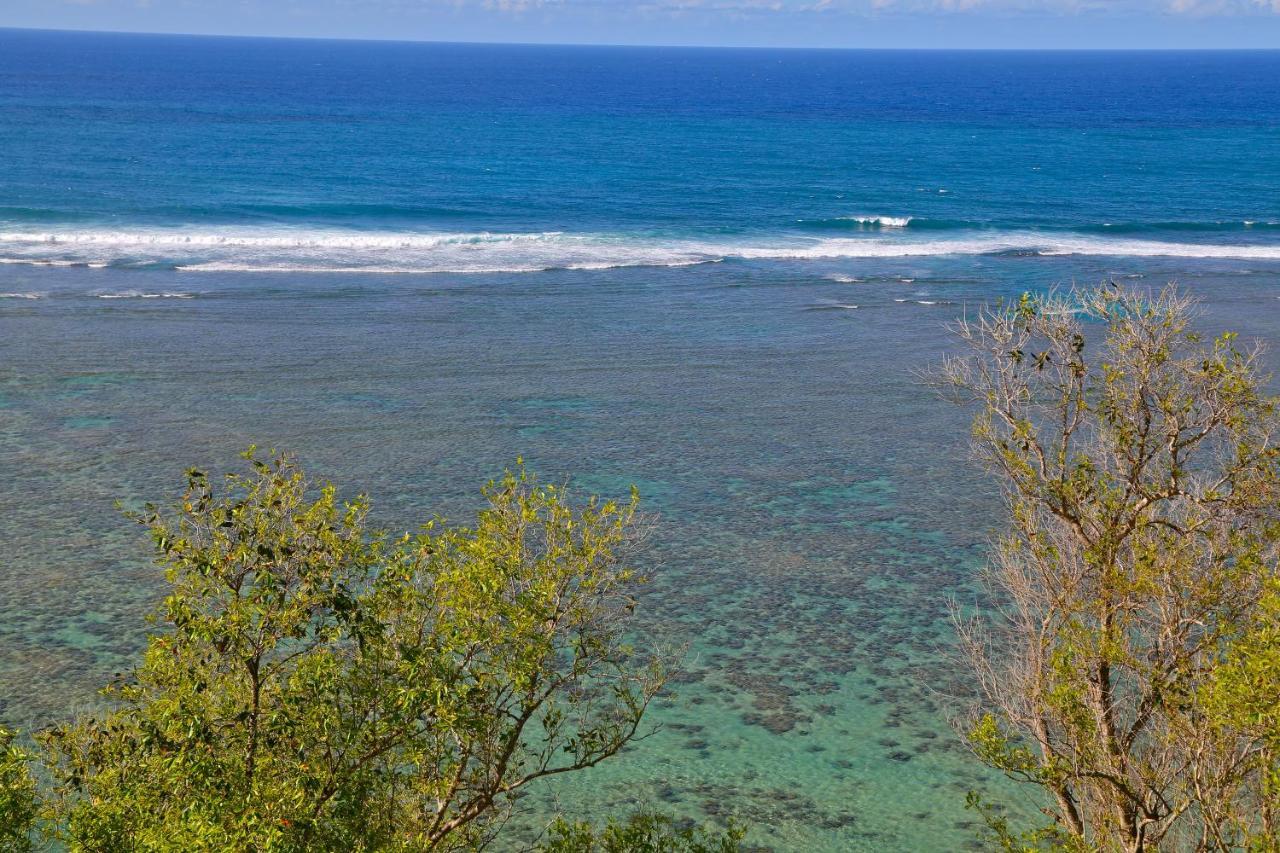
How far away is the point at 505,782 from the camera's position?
14.3 metres

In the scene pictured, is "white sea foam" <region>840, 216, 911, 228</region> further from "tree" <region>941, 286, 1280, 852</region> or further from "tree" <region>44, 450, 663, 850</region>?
"tree" <region>44, 450, 663, 850</region>

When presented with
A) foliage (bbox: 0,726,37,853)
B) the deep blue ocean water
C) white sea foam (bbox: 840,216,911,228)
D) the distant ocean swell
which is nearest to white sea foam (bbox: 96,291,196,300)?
the deep blue ocean water

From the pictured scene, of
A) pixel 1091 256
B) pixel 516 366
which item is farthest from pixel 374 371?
pixel 1091 256

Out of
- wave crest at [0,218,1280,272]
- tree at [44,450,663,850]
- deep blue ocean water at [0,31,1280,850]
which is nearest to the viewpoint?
tree at [44,450,663,850]

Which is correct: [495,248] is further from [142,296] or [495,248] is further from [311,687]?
[311,687]

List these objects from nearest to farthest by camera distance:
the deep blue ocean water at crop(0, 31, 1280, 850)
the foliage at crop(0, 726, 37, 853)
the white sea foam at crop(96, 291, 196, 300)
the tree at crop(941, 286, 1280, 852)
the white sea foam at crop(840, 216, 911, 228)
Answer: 1. the foliage at crop(0, 726, 37, 853)
2. the tree at crop(941, 286, 1280, 852)
3. the deep blue ocean water at crop(0, 31, 1280, 850)
4. the white sea foam at crop(96, 291, 196, 300)
5. the white sea foam at crop(840, 216, 911, 228)

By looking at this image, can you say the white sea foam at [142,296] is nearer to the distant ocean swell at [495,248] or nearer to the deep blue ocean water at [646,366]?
the deep blue ocean water at [646,366]

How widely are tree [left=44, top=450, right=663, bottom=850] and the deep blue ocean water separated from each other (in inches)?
360

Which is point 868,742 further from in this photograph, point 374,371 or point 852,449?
point 374,371

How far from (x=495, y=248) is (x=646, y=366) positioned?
25.1 meters

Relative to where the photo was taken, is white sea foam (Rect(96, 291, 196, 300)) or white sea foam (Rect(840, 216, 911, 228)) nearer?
white sea foam (Rect(96, 291, 196, 300))

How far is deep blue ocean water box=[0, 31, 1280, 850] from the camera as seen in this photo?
24984mm

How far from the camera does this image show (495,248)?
229 feet

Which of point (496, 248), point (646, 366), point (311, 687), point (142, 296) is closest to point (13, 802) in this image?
point (311, 687)
